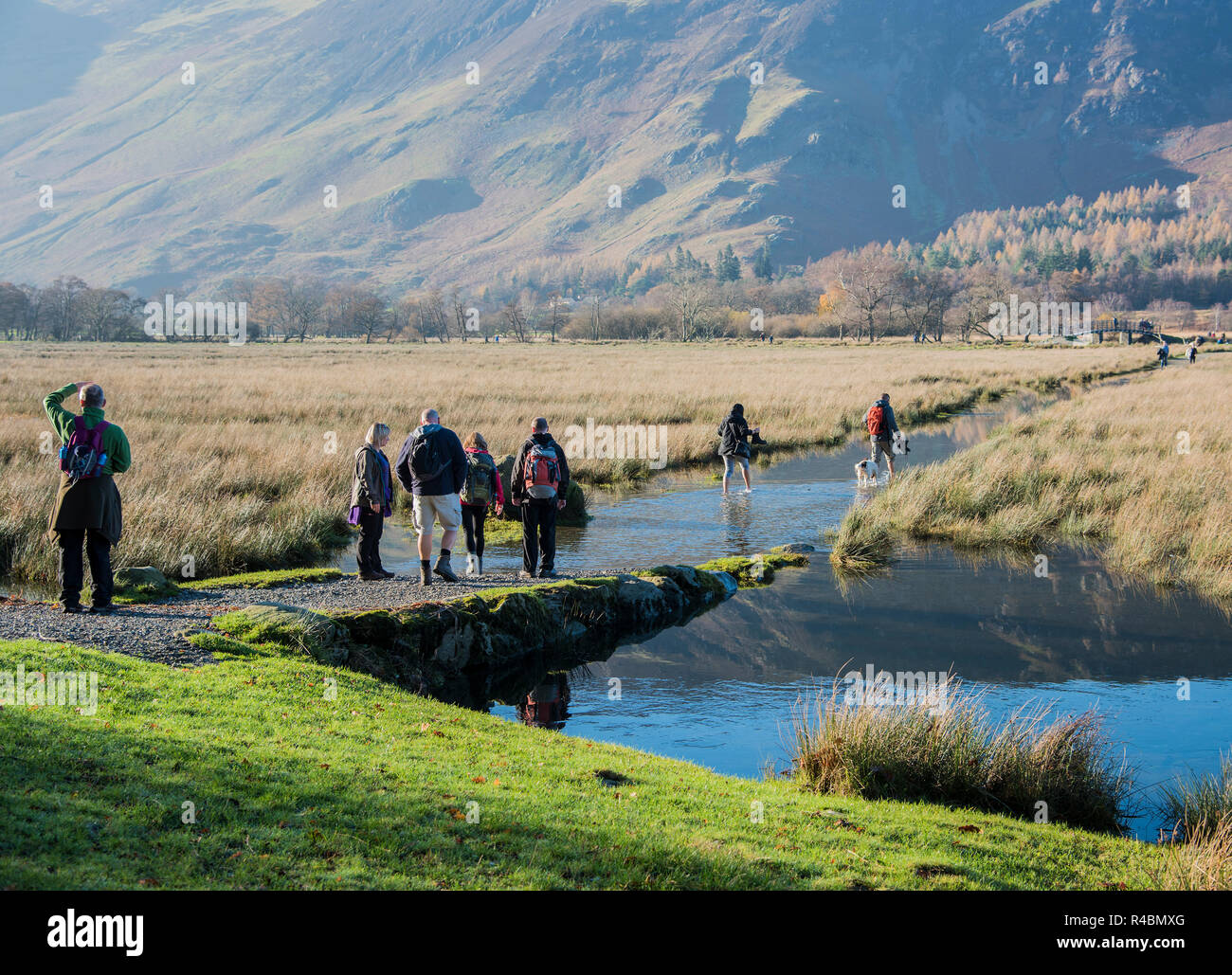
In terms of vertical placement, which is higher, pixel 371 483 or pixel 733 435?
pixel 733 435

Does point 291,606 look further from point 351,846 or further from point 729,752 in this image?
point 351,846

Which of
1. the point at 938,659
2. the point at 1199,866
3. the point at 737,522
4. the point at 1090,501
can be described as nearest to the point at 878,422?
the point at 1090,501

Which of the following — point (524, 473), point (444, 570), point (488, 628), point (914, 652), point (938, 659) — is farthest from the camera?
point (524, 473)

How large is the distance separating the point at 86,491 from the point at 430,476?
13.5 feet

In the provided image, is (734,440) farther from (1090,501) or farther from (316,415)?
(316,415)

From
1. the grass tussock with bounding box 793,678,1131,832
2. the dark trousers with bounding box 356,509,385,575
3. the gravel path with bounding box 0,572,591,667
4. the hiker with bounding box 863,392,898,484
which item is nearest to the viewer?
the grass tussock with bounding box 793,678,1131,832

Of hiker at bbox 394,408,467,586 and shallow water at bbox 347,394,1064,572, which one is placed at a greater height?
hiker at bbox 394,408,467,586

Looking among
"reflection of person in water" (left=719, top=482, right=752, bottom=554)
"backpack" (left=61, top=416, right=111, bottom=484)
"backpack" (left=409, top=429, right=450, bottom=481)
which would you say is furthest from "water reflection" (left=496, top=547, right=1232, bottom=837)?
"backpack" (left=61, top=416, right=111, bottom=484)

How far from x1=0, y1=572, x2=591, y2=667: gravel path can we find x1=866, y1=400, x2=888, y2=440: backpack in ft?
39.2

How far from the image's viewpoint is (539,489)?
14.1 m

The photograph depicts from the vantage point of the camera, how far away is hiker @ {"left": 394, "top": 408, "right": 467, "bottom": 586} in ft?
42.8

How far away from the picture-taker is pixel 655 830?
6258 mm

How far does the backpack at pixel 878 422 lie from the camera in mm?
23938

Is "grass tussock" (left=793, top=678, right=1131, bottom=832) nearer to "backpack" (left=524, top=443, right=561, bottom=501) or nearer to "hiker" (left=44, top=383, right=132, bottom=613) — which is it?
"backpack" (left=524, top=443, right=561, bottom=501)
